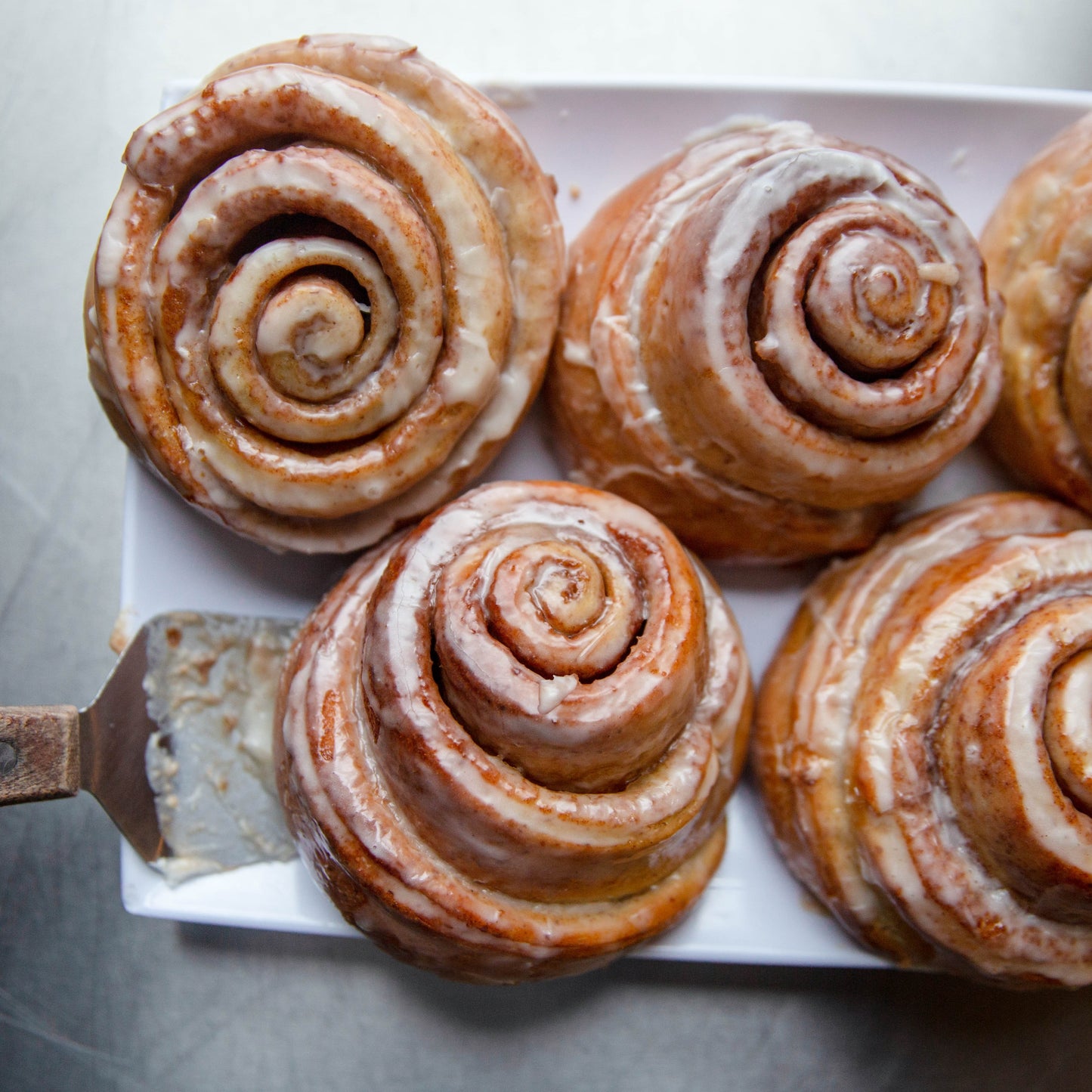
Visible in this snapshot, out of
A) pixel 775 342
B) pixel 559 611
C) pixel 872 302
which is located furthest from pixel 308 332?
pixel 872 302

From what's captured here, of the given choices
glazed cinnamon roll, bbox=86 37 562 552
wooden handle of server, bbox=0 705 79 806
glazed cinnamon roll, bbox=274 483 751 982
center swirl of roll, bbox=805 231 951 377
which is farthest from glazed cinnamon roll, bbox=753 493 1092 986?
wooden handle of server, bbox=0 705 79 806

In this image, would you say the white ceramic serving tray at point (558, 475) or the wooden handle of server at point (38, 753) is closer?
the wooden handle of server at point (38, 753)

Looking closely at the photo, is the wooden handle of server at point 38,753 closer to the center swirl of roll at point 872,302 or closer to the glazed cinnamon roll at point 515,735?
the glazed cinnamon roll at point 515,735

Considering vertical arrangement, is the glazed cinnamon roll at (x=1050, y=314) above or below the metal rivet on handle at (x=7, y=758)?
above

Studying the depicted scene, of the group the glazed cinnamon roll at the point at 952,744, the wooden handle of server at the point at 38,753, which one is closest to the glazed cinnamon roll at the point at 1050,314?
the glazed cinnamon roll at the point at 952,744

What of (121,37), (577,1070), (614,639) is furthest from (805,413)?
(121,37)

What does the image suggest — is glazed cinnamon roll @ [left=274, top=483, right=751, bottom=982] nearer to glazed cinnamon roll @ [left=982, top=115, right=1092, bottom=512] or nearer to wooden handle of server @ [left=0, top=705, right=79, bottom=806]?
wooden handle of server @ [left=0, top=705, right=79, bottom=806]
